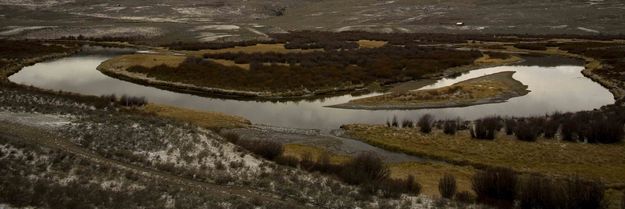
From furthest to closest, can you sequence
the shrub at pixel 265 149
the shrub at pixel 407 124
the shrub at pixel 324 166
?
the shrub at pixel 407 124 → the shrub at pixel 265 149 → the shrub at pixel 324 166

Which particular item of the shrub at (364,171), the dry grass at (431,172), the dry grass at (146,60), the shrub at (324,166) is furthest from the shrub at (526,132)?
the dry grass at (146,60)

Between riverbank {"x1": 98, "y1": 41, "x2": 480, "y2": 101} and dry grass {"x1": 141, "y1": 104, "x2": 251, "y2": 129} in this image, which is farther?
riverbank {"x1": 98, "y1": 41, "x2": 480, "y2": 101}

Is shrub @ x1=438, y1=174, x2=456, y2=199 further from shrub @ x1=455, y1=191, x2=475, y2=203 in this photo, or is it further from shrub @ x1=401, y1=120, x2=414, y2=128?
shrub @ x1=401, y1=120, x2=414, y2=128

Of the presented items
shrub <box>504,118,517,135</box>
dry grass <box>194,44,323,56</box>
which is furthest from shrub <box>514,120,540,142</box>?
dry grass <box>194,44,323,56</box>

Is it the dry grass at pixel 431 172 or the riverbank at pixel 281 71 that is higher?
the riverbank at pixel 281 71

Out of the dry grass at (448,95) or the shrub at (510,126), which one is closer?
the shrub at (510,126)

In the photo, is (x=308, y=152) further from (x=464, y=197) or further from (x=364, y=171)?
(x=464, y=197)

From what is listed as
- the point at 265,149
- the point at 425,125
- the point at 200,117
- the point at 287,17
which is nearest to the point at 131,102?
the point at 200,117

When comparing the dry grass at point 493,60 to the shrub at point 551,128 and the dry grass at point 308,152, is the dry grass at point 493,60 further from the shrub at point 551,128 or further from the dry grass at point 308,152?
the dry grass at point 308,152
